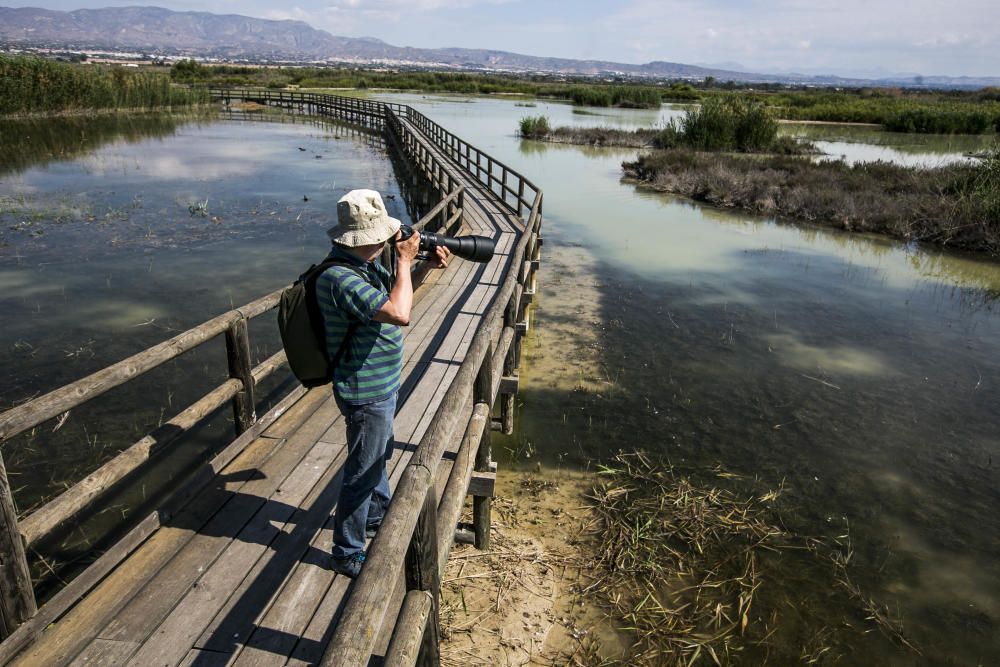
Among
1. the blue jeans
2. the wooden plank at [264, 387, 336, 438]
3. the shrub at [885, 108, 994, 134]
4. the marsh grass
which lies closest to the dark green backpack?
the blue jeans

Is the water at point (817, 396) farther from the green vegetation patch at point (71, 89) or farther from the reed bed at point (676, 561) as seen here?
the green vegetation patch at point (71, 89)

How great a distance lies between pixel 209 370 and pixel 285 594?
18.3ft

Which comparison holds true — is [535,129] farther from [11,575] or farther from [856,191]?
[11,575]

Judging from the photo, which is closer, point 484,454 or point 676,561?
point 484,454

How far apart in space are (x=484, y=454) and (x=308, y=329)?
7.27ft

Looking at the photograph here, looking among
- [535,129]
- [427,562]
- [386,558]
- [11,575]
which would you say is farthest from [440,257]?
[535,129]

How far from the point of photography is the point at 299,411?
5.09m

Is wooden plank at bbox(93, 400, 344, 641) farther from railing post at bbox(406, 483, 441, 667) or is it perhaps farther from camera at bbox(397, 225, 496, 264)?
camera at bbox(397, 225, 496, 264)

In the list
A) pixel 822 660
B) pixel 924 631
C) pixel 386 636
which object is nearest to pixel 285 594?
pixel 386 636

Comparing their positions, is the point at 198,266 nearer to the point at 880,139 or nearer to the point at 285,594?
the point at 285,594

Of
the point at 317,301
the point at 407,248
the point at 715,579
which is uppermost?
the point at 407,248

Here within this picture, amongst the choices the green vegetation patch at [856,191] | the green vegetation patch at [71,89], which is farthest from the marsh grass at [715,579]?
the green vegetation patch at [71,89]

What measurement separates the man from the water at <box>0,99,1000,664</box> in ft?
11.2

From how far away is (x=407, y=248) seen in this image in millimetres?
2787
